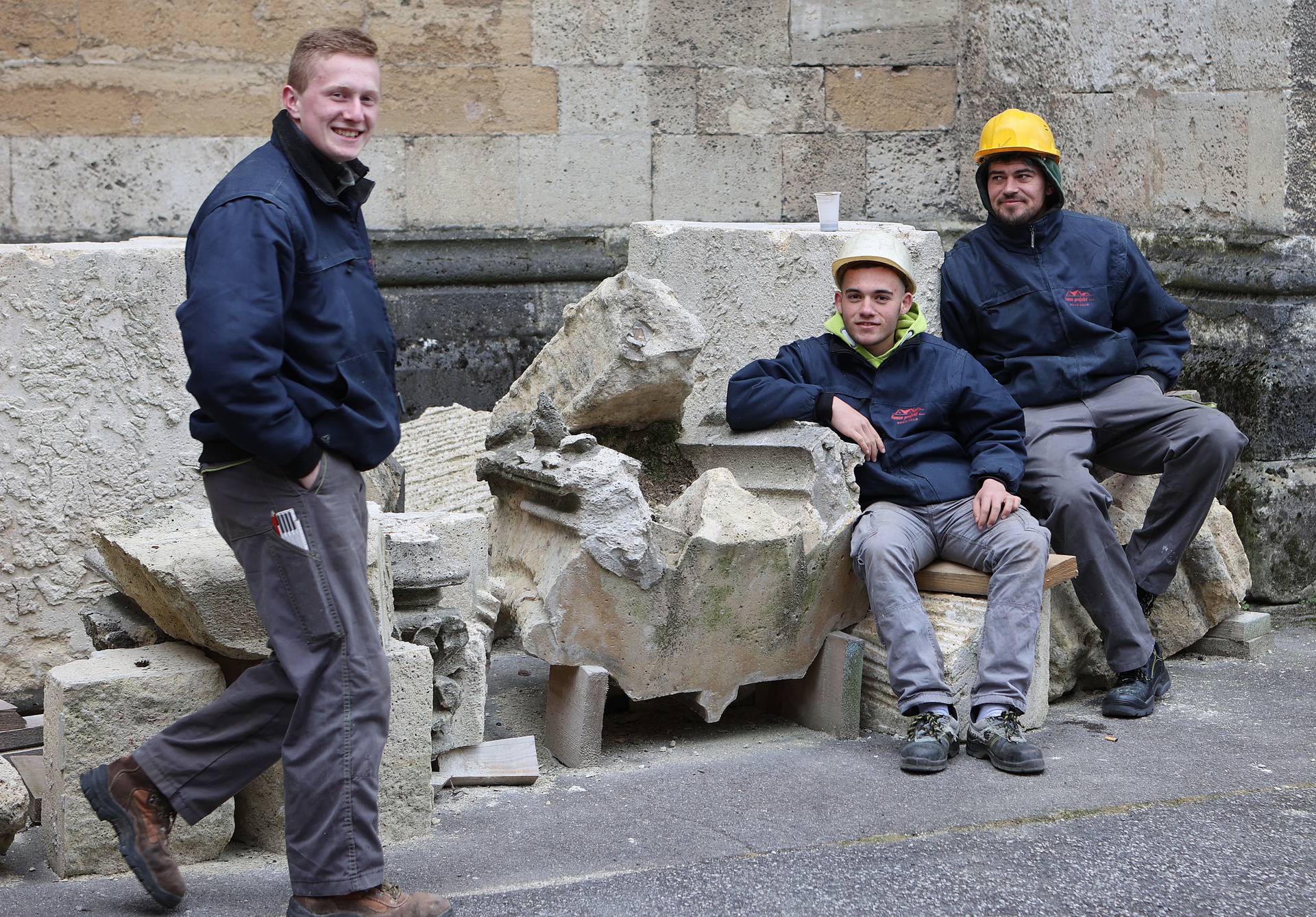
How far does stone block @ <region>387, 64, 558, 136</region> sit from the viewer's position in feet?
21.0

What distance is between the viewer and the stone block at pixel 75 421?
406 centimetres

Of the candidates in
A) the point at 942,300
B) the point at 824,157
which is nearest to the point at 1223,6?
the point at 824,157

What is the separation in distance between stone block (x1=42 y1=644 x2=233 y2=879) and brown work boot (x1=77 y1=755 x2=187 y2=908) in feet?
0.51

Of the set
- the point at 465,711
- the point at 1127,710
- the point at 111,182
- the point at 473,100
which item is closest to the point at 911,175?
the point at 473,100

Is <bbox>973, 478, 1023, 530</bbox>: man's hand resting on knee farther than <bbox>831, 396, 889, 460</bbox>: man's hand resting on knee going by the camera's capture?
No

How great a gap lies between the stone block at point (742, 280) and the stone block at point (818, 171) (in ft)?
5.98

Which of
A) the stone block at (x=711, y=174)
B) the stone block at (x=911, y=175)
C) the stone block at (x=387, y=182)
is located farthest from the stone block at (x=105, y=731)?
the stone block at (x=911, y=175)

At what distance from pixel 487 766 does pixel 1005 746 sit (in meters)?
1.32

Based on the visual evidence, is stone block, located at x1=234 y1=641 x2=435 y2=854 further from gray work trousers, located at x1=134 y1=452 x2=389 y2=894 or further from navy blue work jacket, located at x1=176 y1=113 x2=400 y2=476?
navy blue work jacket, located at x1=176 y1=113 x2=400 y2=476

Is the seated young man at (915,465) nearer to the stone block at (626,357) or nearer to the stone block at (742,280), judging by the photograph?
the stone block at (626,357)

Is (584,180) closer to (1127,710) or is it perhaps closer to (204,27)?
(204,27)

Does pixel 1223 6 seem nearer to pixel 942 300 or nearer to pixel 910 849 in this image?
A: pixel 942 300

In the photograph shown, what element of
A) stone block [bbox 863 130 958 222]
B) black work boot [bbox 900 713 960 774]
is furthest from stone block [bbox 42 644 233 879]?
stone block [bbox 863 130 958 222]

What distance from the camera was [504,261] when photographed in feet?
21.4
